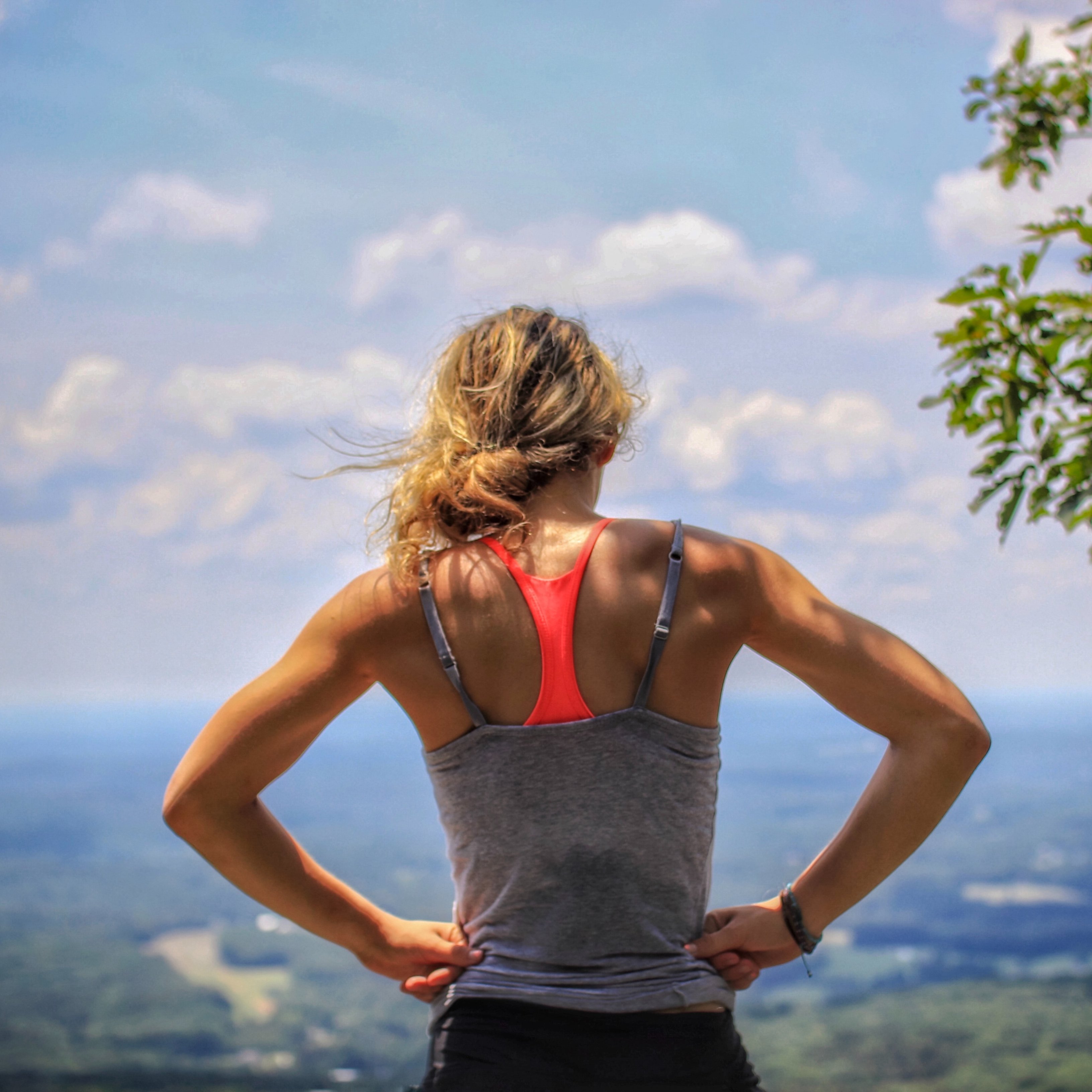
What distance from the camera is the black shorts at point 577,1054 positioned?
1.29 m

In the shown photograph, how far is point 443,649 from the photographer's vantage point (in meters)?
1.34

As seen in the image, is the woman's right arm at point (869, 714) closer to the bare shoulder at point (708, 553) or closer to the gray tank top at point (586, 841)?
the bare shoulder at point (708, 553)

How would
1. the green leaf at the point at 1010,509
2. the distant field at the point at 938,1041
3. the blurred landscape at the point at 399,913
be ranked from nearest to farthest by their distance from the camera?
the green leaf at the point at 1010,509 → the distant field at the point at 938,1041 → the blurred landscape at the point at 399,913

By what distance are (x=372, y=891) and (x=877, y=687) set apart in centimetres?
5527

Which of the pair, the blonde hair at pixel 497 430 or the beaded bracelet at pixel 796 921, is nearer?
the blonde hair at pixel 497 430

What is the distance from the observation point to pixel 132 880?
197 ft

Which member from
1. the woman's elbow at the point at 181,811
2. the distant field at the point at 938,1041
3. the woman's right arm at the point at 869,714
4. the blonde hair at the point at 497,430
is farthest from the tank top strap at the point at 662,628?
the distant field at the point at 938,1041

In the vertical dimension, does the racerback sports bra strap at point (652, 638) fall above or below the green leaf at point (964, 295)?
below

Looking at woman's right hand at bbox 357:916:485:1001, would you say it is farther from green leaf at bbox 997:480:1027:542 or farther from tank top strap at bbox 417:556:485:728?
green leaf at bbox 997:480:1027:542

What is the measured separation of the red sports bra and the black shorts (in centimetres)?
39

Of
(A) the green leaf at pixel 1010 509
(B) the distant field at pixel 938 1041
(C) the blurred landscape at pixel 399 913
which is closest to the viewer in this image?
(A) the green leaf at pixel 1010 509

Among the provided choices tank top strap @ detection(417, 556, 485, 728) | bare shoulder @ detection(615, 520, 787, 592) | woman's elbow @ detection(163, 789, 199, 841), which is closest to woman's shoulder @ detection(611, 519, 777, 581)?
bare shoulder @ detection(615, 520, 787, 592)

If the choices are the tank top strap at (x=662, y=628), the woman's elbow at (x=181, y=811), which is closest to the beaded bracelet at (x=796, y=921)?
the tank top strap at (x=662, y=628)

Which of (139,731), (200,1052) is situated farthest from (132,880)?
(139,731)
